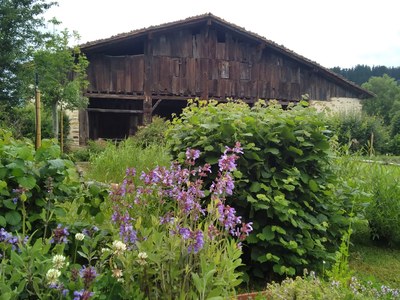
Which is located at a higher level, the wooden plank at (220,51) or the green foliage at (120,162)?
the wooden plank at (220,51)

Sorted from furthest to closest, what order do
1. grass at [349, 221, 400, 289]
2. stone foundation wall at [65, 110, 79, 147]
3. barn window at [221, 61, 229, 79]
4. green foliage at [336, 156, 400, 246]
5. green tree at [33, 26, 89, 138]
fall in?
barn window at [221, 61, 229, 79] → stone foundation wall at [65, 110, 79, 147] → green tree at [33, 26, 89, 138] → green foliage at [336, 156, 400, 246] → grass at [349, 221, 400, 289]

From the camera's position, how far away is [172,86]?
17188 millimetres

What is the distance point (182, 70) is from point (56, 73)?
212 inches

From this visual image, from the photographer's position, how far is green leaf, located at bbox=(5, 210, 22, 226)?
2318 mm

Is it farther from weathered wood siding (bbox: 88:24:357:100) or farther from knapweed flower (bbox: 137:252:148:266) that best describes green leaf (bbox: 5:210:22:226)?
weathered wood siding (bbox: 88:24:357:100)

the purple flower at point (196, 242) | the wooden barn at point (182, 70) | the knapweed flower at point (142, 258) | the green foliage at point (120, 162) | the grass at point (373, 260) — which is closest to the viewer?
the knapweed flower at point (142, 258)

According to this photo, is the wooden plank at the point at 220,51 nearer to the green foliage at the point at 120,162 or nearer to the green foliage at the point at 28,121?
the green foliage at the point at 28,121

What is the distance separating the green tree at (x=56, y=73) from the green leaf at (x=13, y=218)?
11911mm

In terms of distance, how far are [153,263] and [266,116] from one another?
2151 mm

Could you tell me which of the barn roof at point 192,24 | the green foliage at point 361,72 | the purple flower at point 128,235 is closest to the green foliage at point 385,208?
the purple flower at point 128,235

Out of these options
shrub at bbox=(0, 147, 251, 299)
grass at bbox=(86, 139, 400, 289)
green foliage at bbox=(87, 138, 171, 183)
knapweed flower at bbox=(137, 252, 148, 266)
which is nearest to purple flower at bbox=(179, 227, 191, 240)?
shrub at bbox=(0, 147, 251, 299)

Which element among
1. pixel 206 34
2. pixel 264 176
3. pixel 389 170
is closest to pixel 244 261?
pixel 264 176

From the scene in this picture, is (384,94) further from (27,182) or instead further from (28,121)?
(27,182)

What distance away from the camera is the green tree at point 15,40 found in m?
14.4
